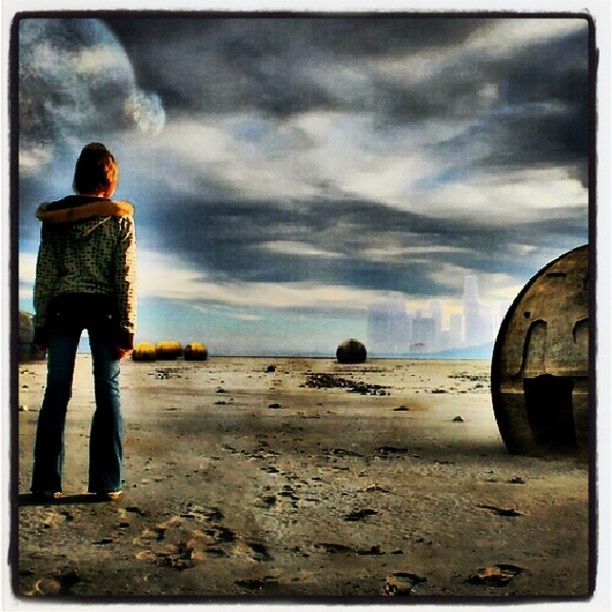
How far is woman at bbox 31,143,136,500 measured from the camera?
328 cm

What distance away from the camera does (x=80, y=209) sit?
332 cm

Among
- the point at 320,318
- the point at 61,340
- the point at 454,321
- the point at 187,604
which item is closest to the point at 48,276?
the point at 61,340

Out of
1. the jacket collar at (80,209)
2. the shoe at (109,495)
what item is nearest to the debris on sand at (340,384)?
the shoe at (109,495)

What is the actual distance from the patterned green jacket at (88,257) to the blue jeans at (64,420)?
12cm

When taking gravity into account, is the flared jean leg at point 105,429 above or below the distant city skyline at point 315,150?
below

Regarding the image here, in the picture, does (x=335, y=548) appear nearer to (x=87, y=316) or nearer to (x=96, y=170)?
(x=87, y=316)

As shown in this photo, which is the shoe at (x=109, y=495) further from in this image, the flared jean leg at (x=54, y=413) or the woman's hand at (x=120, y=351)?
the woman's hand at (x=120, y=351)

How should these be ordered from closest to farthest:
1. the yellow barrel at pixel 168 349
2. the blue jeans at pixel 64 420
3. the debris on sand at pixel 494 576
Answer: the debris on sand at pixel 494 576
the blue jeans at pixel 64 420
the yellow barrel at pixel 168 349

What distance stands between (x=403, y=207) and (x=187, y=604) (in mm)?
1746

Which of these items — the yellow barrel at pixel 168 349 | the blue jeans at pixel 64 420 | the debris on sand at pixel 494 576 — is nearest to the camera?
the debris on sand at pixel 494 576

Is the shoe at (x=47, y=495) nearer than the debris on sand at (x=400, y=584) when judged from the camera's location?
No

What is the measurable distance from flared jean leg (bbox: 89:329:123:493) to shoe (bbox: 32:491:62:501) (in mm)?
128

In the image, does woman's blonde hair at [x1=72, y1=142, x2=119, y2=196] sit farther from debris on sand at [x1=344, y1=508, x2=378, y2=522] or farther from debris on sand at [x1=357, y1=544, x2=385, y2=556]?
debris on sand at [x1=357, y1=544, x2=385, y2=556]

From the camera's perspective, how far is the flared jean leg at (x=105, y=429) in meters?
3.30
